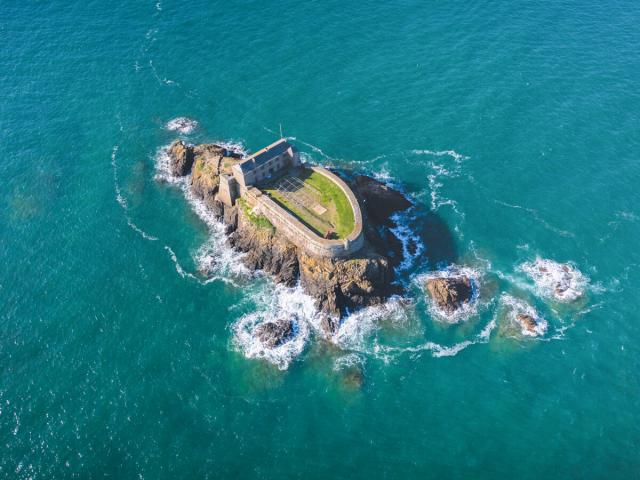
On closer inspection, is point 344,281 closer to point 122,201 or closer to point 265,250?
point 265,250

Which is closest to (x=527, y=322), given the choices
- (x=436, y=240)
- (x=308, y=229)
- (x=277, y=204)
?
(x=436, y=240)

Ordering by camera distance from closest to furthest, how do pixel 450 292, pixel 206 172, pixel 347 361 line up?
pixel 347 361
pixel 450 292
pixel 206 172

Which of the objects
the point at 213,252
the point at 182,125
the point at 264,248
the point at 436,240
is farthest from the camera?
the point at 182,125

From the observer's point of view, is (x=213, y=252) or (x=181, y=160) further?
(x=181, y=160)

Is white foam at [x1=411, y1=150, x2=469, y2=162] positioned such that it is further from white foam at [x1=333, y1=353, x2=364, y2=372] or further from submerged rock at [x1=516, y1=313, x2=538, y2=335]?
white foam at [x1=333, y1=353, x2=364, y2=372]

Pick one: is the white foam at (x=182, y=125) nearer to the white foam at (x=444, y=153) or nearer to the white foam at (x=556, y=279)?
the white foam at (x=444, y=153)

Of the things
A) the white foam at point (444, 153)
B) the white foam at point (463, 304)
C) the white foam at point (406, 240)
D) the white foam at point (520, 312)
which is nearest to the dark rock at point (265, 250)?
the white foam at point (406, 240)

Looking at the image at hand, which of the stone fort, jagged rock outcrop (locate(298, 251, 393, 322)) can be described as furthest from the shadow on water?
the stone fort
